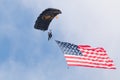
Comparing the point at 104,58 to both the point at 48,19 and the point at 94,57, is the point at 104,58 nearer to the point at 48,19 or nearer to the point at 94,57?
the point at 94,57

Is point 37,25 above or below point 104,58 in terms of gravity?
above

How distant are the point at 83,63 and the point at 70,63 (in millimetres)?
2738

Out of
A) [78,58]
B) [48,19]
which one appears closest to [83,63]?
[78,58]

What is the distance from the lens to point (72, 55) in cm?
8206

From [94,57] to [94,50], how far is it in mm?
1609

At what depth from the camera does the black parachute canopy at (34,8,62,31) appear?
83.0 metres

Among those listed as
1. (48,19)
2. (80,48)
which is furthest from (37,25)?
(80,48)

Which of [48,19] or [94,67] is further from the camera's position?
[48,19]

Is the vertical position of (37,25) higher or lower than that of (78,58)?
higher

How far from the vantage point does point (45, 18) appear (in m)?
85.0

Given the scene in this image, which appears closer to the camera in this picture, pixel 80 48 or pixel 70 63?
pixel 70 63

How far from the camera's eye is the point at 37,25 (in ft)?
280

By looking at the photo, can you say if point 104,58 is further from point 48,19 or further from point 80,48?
point 48,19

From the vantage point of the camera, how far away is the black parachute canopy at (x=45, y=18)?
8301 centimetres
